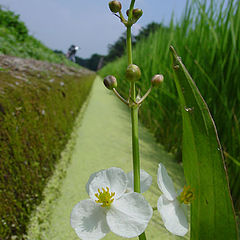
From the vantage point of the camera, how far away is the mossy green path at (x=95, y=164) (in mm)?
889

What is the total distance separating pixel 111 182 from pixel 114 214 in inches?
1.8

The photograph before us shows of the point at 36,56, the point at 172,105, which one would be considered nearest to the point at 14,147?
the point at 172,105

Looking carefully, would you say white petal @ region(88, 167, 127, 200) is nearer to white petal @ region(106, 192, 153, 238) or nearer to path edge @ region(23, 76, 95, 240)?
white petal @ region(106, 192, 153, 238)

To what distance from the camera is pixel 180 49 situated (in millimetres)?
1621

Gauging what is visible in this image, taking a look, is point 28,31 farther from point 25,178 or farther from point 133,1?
point 133,1

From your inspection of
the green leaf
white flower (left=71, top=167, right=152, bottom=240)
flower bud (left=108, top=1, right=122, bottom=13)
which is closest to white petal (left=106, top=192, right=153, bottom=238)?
white flower (left=71, top=167, right=152, bottom=240)

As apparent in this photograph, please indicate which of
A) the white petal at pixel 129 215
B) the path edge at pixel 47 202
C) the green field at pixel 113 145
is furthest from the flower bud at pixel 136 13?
the path edge at pixel 47 202

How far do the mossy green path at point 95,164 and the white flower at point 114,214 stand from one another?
1.82 feet

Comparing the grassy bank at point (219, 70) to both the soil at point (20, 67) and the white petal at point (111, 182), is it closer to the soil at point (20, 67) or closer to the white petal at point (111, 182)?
the white petal at point (111, 182)

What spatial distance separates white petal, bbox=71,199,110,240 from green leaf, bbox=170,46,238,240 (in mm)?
164

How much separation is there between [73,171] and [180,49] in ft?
3.46

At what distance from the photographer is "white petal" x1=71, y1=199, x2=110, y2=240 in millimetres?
281

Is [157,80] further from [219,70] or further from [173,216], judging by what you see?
[219,70]

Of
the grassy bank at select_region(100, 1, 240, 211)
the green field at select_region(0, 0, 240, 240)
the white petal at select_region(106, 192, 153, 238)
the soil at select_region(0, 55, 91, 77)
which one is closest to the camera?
the white petal at select_region(106, 192, 153, 238)
